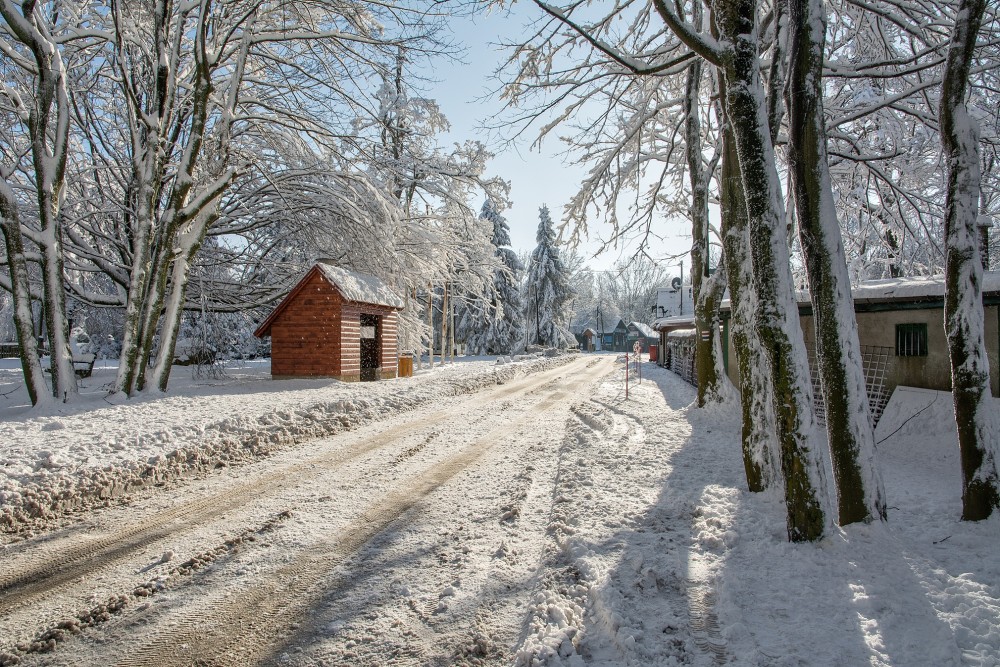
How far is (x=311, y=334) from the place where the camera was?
14.4 meters

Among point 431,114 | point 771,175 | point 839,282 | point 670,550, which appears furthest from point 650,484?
point 431,114

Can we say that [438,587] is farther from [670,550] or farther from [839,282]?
[839,282]

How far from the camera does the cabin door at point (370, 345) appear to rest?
16.4m

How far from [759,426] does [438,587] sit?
3.88m

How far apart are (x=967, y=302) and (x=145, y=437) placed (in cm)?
918

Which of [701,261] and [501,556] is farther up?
[701,261]

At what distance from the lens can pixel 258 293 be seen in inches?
639

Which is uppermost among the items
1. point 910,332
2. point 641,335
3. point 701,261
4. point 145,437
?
point 701,261

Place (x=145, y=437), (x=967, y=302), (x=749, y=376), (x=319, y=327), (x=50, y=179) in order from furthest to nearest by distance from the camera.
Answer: (x=319, y=327) → (x=50, y=179) → (x=145, y=437) → (x=749, y=376) → (x=967, y=302)

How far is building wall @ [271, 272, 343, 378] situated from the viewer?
1418 cm

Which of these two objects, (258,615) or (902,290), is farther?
(902,290)

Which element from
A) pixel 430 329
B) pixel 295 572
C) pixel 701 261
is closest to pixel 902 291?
pixel 701 261

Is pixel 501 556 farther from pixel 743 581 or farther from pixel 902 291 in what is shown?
pixel 902 291

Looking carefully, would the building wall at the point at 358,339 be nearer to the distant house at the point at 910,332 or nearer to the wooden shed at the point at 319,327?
the wooden shed at the point at 319,327
